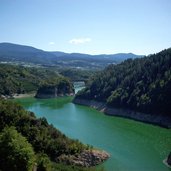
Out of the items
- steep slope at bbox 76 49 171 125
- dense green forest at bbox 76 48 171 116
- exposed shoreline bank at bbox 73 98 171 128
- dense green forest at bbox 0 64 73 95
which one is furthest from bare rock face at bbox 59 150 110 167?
dense green forest at bbox 0 64 73 95

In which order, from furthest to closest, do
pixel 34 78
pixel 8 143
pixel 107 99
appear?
pixel 34 78, pixel 107 99, pixel 8 143

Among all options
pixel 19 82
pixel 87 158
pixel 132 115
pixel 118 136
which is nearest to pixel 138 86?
pixel 132 115

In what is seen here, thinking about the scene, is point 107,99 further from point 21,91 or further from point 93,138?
point 21,91

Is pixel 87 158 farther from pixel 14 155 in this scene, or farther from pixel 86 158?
pixel 14 155

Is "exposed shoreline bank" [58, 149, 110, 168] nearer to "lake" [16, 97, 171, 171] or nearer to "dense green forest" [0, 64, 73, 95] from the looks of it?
"lake" [16, 97, 171, 171]

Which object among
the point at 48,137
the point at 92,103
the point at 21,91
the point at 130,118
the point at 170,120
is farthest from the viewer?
the point at 21,91

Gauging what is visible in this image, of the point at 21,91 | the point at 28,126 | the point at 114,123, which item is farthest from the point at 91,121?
the point at 21,91
